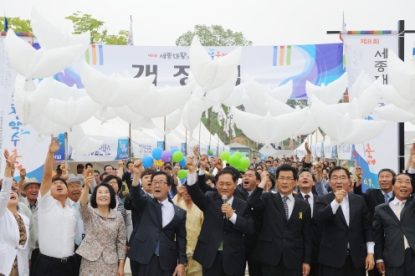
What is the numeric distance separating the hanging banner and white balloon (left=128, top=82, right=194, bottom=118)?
136 inches

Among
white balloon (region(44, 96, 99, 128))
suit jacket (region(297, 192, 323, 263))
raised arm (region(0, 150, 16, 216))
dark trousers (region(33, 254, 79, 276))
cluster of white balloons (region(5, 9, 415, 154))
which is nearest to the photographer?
raised arm (region(0, 150, 16, 216))

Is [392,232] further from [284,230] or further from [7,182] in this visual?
[7,182]

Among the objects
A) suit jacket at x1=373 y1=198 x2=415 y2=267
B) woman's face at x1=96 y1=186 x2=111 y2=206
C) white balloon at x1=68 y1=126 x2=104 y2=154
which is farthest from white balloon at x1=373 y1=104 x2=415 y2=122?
white balloon at x1=68 y1=126 x2=104 y2=154

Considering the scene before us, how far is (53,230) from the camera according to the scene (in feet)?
15.5

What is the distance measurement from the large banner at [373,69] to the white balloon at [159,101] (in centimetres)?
345

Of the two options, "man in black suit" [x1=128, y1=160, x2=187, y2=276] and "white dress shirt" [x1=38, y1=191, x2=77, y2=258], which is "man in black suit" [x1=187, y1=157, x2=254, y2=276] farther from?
"white dress shirt" [x1=38, y1=191, x2=77, y2=258]

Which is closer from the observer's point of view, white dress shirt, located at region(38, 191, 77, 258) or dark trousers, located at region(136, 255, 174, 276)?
white dress shirt, located at region(38, 191, 77, 258)

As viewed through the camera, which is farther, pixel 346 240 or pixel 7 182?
pixel 346 240

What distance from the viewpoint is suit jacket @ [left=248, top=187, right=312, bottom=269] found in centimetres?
495

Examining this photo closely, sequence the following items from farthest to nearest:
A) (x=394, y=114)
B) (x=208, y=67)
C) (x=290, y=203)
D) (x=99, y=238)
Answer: (x=394, y=114) < (x=208, y=67) < (x=290, y=203) < (x=99, y=238)

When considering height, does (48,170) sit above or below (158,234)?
above

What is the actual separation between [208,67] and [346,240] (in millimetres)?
2426

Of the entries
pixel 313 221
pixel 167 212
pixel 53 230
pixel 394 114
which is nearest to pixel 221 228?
pixel 167 212

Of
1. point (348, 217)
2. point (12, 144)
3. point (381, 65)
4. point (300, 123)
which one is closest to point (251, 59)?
point (381, 65)
